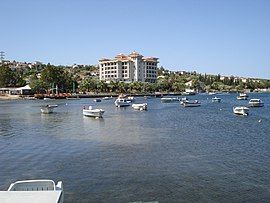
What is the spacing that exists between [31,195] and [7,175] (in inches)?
494

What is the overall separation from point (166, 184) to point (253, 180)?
4806 mm

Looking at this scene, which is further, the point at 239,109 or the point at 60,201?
the point at 239,109

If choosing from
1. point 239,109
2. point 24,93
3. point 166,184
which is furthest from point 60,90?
point 166,184

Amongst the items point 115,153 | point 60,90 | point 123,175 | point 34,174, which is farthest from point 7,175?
point 60,90

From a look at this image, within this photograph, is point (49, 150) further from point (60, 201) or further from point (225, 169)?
point (60, 201)

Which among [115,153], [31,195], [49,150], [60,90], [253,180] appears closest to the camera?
[31,195]

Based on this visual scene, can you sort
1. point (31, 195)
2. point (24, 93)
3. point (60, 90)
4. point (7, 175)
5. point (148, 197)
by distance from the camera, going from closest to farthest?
1. point (31, 195)
2. point (148, 197)
3. point (7, 175)
4. point (24, 93)
5. point (60, 90)

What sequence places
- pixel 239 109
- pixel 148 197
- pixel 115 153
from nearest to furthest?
pixel 148 197 < pixel 115 153 < pixel 239 109

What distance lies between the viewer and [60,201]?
8844mm

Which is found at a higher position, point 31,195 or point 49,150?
point 31,195

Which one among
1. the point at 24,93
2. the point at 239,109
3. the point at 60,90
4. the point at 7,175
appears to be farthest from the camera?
the point at 60,90

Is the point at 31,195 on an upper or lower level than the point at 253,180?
upper

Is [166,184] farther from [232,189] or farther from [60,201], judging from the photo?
[60,201]

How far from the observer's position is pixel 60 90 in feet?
535
